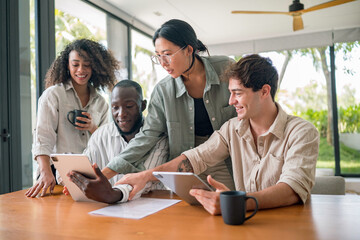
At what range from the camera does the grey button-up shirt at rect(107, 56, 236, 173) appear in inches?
76.3

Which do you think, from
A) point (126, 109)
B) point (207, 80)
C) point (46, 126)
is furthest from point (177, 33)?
point (46, 126)

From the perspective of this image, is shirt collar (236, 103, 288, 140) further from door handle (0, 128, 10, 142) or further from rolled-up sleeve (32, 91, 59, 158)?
door handle (0, 128, 10, 142)

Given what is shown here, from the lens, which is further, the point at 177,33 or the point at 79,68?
the point at 79,68

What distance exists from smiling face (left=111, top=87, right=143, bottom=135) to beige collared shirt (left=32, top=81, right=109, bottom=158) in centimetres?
39

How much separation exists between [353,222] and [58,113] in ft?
5.83

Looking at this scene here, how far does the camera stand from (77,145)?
2.34 meters

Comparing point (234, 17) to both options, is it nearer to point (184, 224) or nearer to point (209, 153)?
point (209, 153)

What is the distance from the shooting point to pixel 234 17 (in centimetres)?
588

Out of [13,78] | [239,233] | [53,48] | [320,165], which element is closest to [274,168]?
[239,233]

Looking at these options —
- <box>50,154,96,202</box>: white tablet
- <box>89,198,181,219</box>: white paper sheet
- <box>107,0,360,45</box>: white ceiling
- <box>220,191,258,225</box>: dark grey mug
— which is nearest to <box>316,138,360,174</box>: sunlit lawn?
A: <box>107,0,360,45</box>: white ceiling

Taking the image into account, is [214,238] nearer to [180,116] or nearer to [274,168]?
[274,168]

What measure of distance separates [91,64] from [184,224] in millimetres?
1532

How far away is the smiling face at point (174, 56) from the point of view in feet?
6.13

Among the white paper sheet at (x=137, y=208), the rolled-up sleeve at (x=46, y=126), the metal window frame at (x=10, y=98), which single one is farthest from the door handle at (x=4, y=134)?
the white paper sheet at (x=137, y=208)
